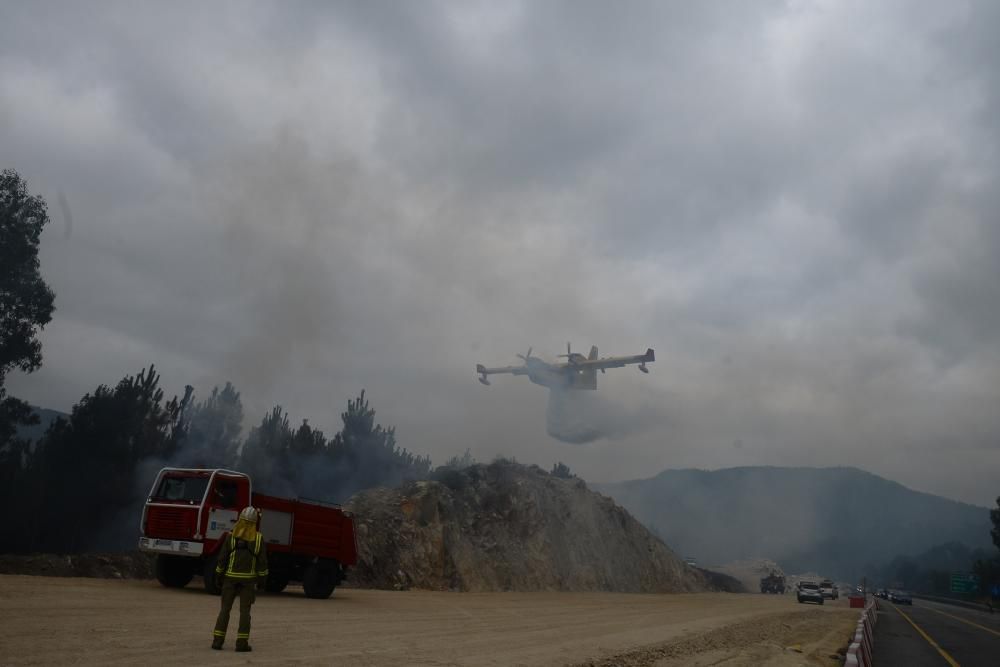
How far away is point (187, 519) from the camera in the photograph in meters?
17.4

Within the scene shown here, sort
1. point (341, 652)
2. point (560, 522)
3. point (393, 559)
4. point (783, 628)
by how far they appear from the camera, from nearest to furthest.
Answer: point (341, 652) → point (783, 628) → point (393, 559) → point (560, 522)

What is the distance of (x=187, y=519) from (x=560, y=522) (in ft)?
117

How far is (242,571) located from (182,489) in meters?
8.47

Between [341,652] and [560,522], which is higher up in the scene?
[560,522]

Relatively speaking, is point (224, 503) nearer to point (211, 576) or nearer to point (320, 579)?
point (211, 576)

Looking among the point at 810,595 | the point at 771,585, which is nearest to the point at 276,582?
the point at 810,595

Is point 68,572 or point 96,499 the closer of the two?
point 68,572

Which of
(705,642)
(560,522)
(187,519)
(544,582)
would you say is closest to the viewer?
(187,519)

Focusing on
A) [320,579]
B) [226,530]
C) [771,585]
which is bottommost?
[771,585]

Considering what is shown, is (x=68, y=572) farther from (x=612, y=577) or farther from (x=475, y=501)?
(x=612, y=577)

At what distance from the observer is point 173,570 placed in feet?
61.6

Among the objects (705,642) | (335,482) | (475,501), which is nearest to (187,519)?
(705,642)

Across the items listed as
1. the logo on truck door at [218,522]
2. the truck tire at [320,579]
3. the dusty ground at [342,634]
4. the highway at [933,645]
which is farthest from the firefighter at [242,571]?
the highway at [933,645]

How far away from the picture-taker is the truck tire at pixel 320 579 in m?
20.8
